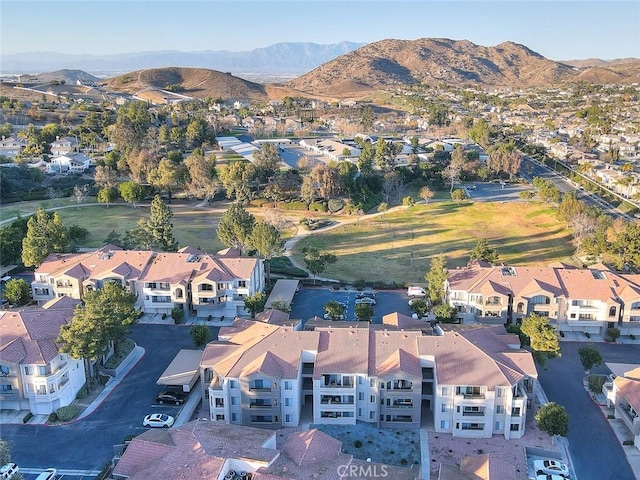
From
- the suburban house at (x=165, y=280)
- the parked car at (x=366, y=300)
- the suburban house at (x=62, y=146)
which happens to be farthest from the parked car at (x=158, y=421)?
the suburban house at (x=62, y=146)

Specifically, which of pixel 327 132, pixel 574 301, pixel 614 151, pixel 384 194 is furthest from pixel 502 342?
pixel 327 132

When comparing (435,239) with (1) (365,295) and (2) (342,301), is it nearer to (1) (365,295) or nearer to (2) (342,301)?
(1) (365,295)

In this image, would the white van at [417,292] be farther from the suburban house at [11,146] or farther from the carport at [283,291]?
the suburban house at [11,146]

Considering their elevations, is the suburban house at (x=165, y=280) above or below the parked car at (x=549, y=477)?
above

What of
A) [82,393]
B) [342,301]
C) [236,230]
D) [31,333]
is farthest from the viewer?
[236,230]

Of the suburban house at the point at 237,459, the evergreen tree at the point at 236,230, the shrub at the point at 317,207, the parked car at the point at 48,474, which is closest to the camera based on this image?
the suburban house at the point at 237,459

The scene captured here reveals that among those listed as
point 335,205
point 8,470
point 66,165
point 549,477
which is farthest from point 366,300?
point 66,165
